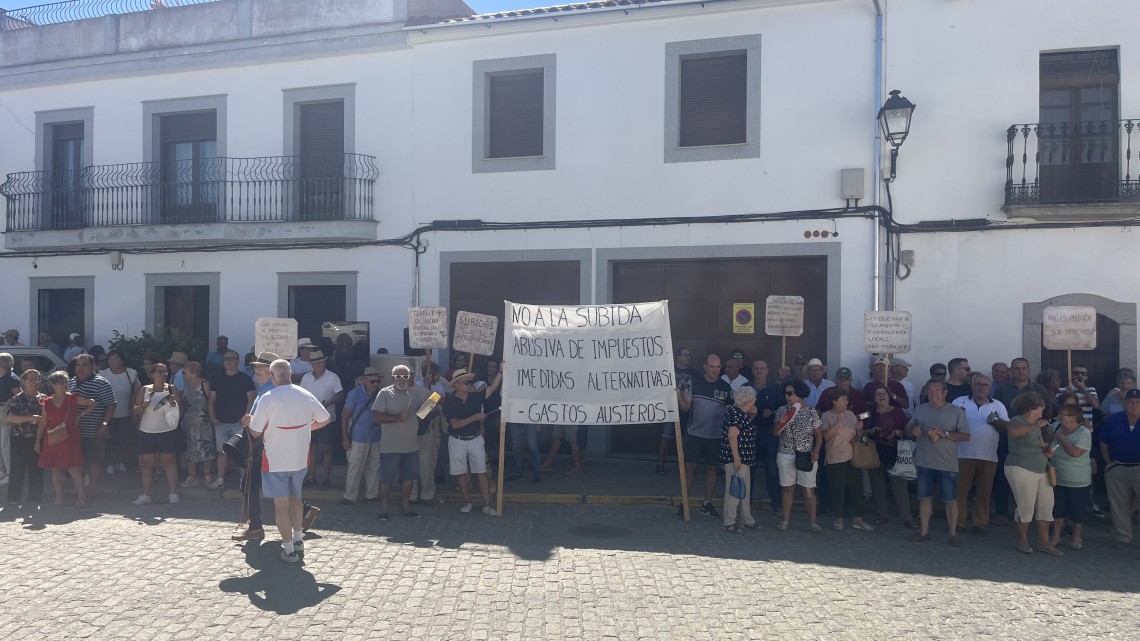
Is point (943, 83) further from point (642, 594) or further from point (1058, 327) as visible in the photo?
point (642, 594)

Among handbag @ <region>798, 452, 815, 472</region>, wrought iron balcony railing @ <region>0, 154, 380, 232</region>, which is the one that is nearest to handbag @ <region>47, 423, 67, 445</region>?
wrought iron balcony railing @ <region>0, 154, 380, 232</region>

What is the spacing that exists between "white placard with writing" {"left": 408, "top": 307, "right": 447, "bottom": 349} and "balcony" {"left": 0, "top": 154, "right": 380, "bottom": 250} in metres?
2.78

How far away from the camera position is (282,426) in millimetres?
7359

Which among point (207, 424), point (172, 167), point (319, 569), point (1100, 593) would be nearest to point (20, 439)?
point (207, 424)

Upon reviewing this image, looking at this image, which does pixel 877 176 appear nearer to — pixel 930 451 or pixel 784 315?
pixel 784 315

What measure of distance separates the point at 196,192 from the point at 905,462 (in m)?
12.0

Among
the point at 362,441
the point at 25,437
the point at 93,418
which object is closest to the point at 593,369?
the point at 362,441

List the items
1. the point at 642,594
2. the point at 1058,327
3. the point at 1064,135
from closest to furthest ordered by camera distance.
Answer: the point at 642,594 < the point at 1058,327 < the point at 1064,135

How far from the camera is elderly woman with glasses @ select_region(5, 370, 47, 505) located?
→ 948 centimetres

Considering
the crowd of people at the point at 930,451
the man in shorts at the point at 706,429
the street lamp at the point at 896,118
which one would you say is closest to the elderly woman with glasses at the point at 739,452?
the crowd of people at the point at 930,451

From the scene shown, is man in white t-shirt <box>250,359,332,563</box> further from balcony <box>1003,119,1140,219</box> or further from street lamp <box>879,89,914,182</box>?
balcony <box>1003,119,1140,219</box>

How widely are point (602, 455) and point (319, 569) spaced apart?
20.2 feet

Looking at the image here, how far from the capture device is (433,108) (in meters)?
13.5

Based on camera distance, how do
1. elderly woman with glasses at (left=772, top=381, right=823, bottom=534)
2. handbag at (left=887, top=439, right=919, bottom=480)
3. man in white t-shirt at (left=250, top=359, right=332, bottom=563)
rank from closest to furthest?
man in white t-shirt at (left=250, top=359, right=332, bottom=563) → elderly woman with glasses at (left=772, top=381, right=823, bottom=534) → handbag at (left=887, top=439, right=919, bottom=480)
